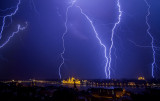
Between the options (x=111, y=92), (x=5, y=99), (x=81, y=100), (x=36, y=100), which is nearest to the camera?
(x=5, y=99)

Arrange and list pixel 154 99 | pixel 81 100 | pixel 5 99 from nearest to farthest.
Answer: pixel 5 99, pixel 154 99, pixel 81 100

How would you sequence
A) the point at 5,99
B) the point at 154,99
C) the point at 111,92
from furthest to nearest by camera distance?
1. the point at 111,92
2. the point at 154,99
3. the point at 5,99

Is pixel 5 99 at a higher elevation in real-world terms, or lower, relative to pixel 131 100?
higher

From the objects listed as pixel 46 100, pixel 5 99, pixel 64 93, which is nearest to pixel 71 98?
pixel 64 93

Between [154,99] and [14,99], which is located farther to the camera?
[154,99]

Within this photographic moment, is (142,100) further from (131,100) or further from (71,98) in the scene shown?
(71,98)

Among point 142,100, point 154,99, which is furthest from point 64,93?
point 154,99

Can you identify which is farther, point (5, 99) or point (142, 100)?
point (142, 100)

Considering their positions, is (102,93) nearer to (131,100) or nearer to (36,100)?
(131,100)

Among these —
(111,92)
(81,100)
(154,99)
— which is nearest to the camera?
(154,99)
